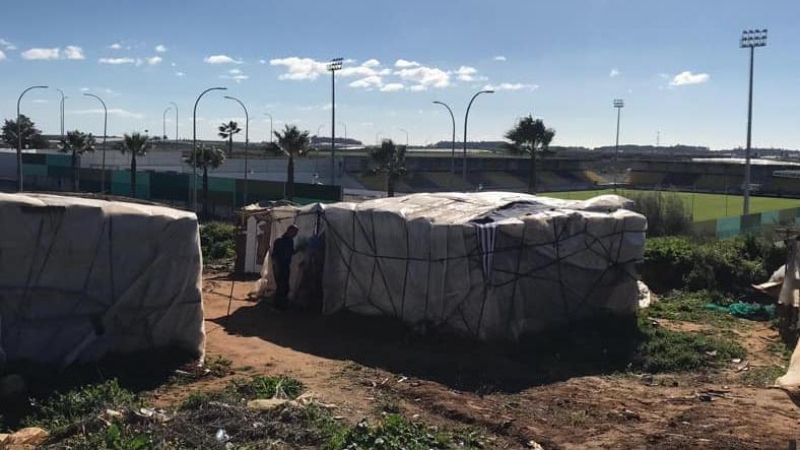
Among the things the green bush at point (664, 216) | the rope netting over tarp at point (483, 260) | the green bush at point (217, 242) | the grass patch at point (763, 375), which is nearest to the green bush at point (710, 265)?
the rope netting over tarp at point (483, 260)

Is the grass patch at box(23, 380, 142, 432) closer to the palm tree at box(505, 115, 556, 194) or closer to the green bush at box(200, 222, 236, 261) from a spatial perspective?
the green bush at box(200, 222, 236, 261)

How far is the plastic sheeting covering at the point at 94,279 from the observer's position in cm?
1063

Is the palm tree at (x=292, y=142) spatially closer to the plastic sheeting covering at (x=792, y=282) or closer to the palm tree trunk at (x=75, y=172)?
the palm tree trunk at (x=75, y=172)

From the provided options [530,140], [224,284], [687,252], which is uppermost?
[530,140]

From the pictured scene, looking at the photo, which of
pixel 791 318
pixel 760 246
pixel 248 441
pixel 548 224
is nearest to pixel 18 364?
pixel 248 441

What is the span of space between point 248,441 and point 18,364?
4.29m

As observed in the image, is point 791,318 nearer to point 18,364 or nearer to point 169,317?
point 169,317

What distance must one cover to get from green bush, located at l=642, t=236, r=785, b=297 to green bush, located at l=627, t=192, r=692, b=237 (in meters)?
12.2

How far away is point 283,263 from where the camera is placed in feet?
56.5

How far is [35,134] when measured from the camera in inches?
3834

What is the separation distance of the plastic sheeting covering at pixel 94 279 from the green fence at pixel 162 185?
28.5 m

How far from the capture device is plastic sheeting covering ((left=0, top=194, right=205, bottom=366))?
10.6 meters

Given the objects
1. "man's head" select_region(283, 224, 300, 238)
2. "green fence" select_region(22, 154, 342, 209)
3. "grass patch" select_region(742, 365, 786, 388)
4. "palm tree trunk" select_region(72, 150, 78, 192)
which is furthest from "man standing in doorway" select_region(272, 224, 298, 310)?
"palm tree trunk" select_region(72, 150, 78, 192)

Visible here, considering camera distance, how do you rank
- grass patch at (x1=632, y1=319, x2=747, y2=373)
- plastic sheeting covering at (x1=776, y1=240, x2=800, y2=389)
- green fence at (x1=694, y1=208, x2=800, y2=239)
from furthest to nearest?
green fence at (x1=694, y1=208, x2=800, y2=239), plastic sheeting covering at (x1=776, y1=240, x2=800, y2=389), grass patch at (x1=632, y1=319, x2=747, y2=373)
